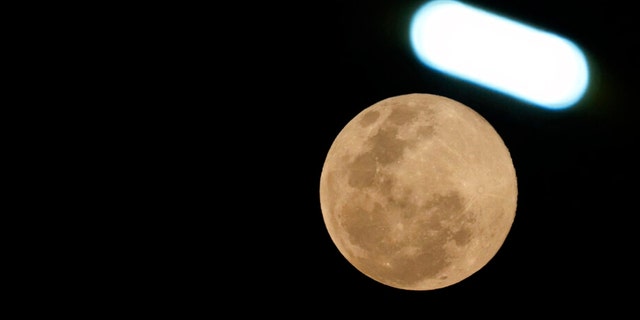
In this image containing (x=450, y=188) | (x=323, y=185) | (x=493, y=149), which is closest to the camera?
(x=450, y=188)

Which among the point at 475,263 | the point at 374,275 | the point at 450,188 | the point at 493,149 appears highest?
the point at 493,149

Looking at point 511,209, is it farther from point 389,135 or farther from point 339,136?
point 339,136

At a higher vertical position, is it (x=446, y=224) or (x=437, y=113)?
(x=437, y=113)

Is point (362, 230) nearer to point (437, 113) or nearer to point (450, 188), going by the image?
point (450, 188)

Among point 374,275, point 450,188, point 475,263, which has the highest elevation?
point 450,188

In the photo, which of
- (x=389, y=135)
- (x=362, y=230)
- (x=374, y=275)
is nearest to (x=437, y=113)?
(x=389, y=135)

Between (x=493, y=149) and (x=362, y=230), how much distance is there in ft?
4.47

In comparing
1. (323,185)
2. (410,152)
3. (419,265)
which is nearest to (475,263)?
(419,265)

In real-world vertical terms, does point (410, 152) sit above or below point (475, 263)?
above

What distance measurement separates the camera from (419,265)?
4.50 metres

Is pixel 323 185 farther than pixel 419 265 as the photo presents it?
Yes

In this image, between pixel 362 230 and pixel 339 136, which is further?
pixel 339 136

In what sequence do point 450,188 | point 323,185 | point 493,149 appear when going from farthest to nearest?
point 323,185
point 493,149
point 450,188

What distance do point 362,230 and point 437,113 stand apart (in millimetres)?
1228
